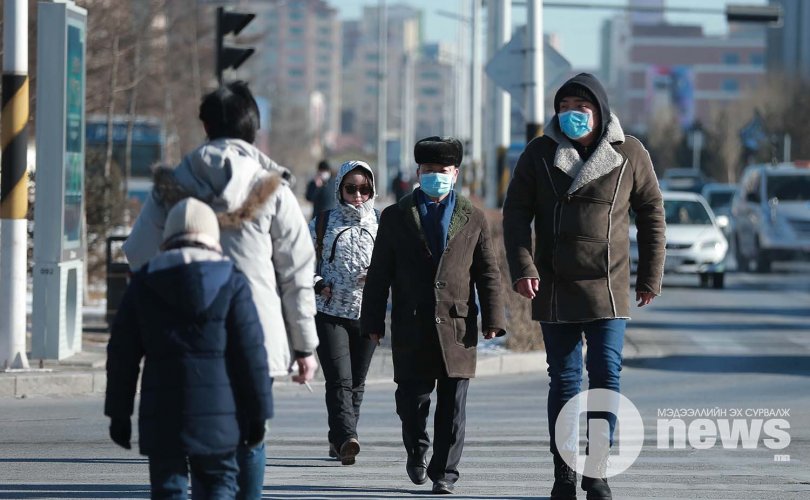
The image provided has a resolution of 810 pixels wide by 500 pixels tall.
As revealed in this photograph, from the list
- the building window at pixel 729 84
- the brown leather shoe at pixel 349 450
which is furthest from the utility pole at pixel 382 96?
the building window at pixel 729 84

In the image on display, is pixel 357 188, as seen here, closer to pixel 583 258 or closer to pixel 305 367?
pixel 583 258

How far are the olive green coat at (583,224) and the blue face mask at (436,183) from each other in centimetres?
44

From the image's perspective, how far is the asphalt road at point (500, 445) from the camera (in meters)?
7.89

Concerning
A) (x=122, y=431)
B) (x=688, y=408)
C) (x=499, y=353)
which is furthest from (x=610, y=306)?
(x=499, y=353)

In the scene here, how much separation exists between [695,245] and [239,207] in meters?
20.9

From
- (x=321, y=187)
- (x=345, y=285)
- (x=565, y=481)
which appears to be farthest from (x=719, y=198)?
(x=565, y=481)

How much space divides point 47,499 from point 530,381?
6885 millimetres

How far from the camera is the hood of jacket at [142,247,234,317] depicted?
5172 mm

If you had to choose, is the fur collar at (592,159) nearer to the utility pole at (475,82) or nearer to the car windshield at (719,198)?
the utility pole at (475,82)

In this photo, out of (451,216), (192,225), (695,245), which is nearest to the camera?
(192,225)

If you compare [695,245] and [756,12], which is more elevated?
[756,12]

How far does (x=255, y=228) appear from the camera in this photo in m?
5.80

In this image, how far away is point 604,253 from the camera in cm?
727

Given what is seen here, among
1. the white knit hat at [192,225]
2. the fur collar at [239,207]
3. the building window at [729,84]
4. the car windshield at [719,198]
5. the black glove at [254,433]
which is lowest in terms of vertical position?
the black glove at [254,433]
